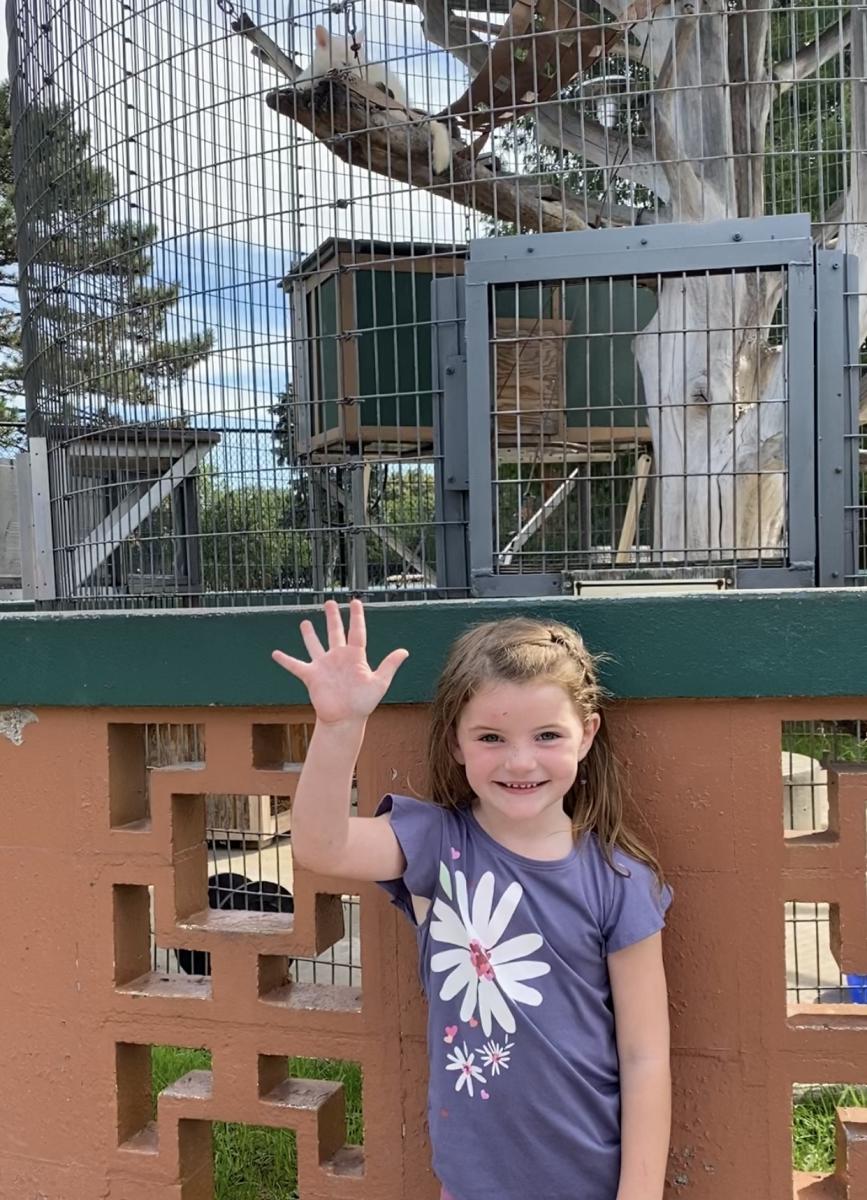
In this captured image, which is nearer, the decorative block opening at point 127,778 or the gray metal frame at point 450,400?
the decorative block opening at point 127,778

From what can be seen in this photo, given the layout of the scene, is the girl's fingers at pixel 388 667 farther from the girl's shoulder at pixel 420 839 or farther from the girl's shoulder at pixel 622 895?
the girl's shoulder at pixel 622 895

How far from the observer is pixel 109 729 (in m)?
2.12

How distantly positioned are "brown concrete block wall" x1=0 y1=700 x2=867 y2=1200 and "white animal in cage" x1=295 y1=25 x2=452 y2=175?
2409 millimetres

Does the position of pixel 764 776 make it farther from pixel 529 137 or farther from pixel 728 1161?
pixel 529 137

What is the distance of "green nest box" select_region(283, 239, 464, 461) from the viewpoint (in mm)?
3748

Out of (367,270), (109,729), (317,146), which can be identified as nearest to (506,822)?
(109,729)

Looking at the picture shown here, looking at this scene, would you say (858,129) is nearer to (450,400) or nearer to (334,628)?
(450,400)

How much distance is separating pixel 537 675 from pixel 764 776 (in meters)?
0.51


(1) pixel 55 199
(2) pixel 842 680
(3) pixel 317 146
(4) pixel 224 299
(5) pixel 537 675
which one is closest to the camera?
(5) pixel 537 675

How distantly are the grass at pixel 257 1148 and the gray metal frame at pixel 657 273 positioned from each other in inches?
78.0

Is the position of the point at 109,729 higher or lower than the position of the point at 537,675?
lower

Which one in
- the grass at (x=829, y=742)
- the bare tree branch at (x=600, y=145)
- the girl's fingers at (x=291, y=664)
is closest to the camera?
the girl's fingers at (x=291, y=664)

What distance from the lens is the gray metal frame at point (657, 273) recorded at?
2.21 metres

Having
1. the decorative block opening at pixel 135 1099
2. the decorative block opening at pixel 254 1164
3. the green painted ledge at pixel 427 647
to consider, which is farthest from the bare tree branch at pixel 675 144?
the decorative block opening at pixel 254 1164
